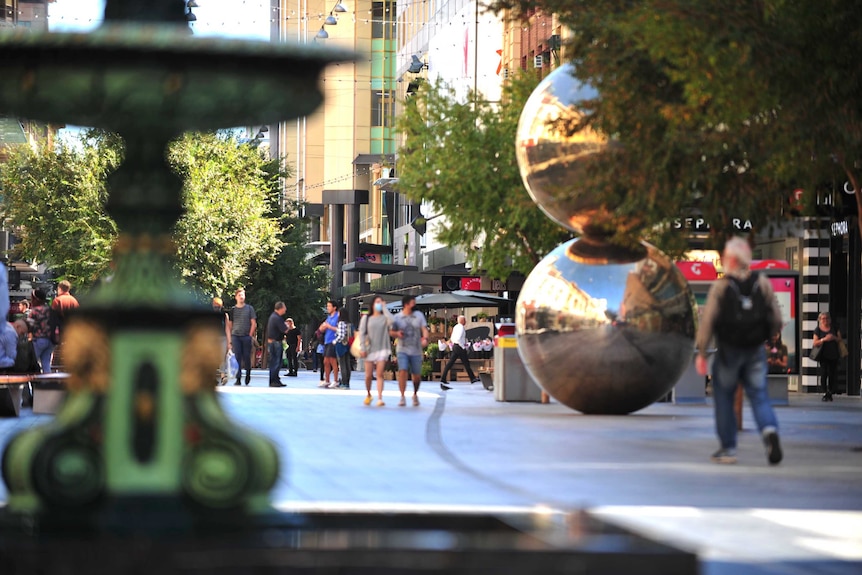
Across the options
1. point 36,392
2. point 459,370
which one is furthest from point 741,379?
point 459,370

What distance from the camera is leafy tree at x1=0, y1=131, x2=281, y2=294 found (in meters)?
58.9

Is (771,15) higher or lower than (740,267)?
higher

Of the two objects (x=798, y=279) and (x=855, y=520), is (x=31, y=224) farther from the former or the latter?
(x=855, y=520)

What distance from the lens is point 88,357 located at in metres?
6.83

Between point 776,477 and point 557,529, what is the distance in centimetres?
743

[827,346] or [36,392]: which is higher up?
[827,346]

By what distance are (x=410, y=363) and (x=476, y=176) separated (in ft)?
46.9

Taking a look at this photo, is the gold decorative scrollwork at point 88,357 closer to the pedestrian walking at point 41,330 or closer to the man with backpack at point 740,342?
the man with backpack at point 740,342

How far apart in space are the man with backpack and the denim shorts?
40.4 feet

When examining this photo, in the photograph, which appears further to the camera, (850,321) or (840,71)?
(850,321)

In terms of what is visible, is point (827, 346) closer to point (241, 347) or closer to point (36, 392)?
point (241, 347)

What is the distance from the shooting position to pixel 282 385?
122ft

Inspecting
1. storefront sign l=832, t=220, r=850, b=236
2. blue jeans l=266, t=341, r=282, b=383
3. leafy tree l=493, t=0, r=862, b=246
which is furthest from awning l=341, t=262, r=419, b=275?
leafy tree l=493, t=0, r=862, b=246

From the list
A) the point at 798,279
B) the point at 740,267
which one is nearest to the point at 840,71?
the point at 740,267
